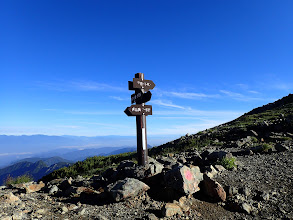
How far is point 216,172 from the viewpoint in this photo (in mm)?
8992

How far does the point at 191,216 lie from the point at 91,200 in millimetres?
3663

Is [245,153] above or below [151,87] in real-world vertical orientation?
below

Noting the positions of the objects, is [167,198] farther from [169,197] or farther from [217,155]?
[217,155]

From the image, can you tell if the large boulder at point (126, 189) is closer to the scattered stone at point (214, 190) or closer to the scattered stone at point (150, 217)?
the scattered stone at point (150, 217)

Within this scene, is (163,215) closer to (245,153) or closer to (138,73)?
(138,73)

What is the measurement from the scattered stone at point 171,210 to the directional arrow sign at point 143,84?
18.2 feet

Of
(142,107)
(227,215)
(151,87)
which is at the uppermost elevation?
(151,87)

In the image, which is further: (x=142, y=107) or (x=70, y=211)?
(x=142, y=107)

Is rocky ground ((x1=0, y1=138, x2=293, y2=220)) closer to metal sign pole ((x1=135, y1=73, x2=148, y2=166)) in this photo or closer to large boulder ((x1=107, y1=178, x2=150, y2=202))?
large boulder ((x1=107, y1=178, x2=150, y2=202))

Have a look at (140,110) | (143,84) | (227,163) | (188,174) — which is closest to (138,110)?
(140,110)

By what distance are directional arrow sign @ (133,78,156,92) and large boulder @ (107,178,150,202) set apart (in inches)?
179

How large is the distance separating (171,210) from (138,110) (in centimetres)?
472

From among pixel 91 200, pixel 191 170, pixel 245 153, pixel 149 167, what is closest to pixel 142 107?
pixel 149 167

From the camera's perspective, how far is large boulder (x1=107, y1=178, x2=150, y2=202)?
6409 millimetres
